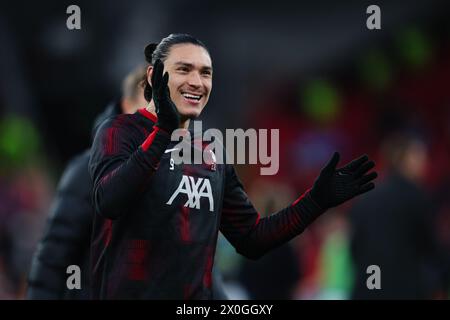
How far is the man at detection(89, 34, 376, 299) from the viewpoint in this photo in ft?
11.5

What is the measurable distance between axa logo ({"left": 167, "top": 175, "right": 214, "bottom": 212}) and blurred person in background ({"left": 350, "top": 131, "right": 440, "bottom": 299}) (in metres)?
2.87

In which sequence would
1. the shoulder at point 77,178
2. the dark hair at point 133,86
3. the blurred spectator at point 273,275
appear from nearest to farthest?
1. the shoulder at point 77,178
2. the dark hair at point 133,86
3. the blurred spectator at point 273,275

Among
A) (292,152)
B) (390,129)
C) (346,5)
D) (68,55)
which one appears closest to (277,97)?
(292,152)

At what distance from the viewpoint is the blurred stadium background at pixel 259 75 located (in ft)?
55.8

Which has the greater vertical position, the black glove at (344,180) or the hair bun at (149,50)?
the hair bun at (149,50)

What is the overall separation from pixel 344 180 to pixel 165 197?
0.74 meters

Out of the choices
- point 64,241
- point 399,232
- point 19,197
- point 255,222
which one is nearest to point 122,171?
point 255,222

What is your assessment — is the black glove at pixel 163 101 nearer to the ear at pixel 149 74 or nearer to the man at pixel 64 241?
the ear at pixel 149 74

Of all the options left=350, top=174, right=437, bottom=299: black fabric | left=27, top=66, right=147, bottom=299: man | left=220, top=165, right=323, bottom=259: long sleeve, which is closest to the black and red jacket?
left=220, top=165, right=323, bottom=259: long sleeve

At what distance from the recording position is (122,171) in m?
3.43

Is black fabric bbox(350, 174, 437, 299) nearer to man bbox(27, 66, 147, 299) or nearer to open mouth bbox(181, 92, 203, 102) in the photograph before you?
man bbox(27, 66, 147, 299)

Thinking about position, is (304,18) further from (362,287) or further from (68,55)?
(362,287)

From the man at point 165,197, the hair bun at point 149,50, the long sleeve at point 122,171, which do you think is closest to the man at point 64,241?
the hair bun at point 149,50

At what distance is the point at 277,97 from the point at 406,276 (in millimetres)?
13677
